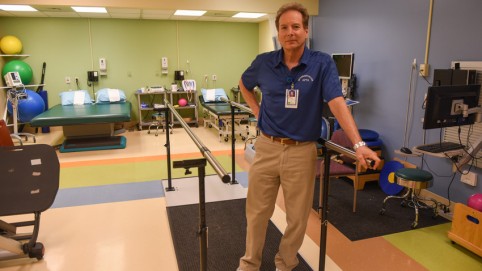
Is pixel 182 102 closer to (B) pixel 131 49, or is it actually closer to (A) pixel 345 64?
(B) pixel 131 49

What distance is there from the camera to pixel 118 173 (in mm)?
4668

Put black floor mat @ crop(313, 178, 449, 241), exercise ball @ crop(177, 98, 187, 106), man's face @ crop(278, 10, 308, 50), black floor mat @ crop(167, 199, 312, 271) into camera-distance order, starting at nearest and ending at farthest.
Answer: man's face @ crop(278, 10, 308, 50)
black floor mat @ crop(167, 199, 312, 271)
black floor mat @ crop(313, 178, 449, 241)
exercise ball @ crop(177, 98, 187, 106)

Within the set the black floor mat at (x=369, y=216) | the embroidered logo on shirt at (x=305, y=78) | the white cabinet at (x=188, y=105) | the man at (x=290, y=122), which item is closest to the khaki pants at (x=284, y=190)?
the man at (x=290, y=122)

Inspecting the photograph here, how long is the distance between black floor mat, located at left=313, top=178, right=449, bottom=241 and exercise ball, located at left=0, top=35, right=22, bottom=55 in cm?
639

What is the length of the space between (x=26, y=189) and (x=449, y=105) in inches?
131

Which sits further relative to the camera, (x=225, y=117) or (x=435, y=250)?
(x=225, y=117)

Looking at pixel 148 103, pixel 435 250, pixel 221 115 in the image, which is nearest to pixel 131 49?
pixel 148 103

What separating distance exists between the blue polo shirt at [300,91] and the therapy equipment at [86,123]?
4.43 m

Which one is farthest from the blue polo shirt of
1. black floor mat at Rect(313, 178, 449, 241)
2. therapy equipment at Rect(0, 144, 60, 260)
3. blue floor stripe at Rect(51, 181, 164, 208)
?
blue floor stripe at Rect(51, 181, 164, 208)

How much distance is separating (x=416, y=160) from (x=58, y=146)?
5484mm

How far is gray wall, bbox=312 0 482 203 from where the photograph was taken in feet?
10.8

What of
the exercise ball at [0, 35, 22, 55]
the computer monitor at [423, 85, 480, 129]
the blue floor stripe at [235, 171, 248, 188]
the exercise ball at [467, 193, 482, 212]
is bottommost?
the blue floor stripe at [235, 171, 248, 188]

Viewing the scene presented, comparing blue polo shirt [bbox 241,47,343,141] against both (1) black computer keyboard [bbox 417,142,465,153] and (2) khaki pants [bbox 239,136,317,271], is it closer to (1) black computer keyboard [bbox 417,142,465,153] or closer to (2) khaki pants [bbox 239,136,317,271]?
(2) khaki pants [bbox 239,136,317,271]

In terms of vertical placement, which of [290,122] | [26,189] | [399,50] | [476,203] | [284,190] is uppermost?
[399,50]
